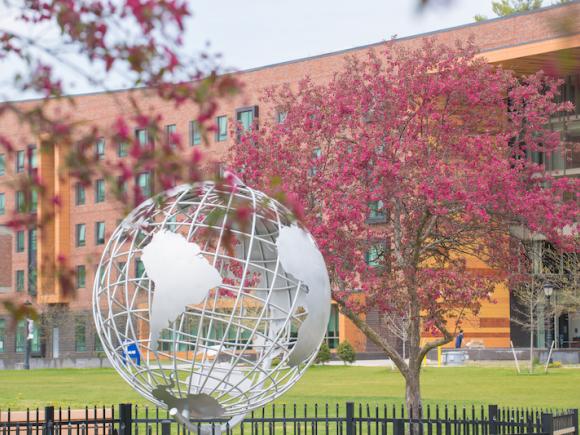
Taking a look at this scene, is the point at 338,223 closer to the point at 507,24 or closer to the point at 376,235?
the point at 376,235

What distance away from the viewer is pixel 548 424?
10945 millimetres

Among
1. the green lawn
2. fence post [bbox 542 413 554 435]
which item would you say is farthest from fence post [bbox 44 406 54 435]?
the green lawn

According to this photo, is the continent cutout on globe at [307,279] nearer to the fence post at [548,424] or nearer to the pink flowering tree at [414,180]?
the fence post at [548,424]

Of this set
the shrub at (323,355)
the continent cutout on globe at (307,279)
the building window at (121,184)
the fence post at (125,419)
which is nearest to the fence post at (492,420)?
the continent cutout on globe at (307,279)

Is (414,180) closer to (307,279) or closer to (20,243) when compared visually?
(307,279)

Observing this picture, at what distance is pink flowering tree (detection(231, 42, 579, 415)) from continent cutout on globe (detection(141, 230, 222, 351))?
24.2ft

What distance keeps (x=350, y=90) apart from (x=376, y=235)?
109 inches

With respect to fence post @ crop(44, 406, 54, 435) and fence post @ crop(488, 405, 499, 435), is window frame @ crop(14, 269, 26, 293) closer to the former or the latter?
fence post @ crop(44, 406, 54, 435)

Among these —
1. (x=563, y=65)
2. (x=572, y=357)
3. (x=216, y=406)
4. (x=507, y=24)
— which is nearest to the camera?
(x=563, y=65)

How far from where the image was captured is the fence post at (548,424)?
35.9ft

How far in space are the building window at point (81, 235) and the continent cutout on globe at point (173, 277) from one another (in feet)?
189

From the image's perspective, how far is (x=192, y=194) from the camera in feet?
39.4

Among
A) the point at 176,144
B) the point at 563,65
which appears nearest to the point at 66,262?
the point at 176,144

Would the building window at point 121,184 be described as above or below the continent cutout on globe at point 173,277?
above
